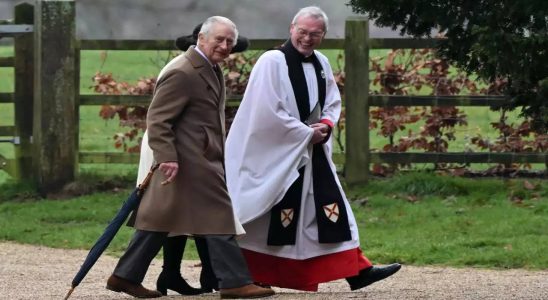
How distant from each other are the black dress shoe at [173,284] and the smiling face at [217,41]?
54.9 inches

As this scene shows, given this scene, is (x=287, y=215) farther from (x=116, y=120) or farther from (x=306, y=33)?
(x=116, y=120)

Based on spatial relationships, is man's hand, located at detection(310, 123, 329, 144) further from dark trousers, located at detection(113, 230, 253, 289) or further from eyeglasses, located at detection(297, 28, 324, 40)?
dark trousers, located at detection(113, 230, 253, 289)

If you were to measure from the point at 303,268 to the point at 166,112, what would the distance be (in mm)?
1386

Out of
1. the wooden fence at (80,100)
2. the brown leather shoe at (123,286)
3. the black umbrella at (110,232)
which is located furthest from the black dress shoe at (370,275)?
the wooden fence at (80,100)

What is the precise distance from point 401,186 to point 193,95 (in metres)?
5.31

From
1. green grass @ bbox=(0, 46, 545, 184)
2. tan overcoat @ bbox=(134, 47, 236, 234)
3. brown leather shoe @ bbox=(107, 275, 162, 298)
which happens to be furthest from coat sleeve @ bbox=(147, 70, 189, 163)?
green grass @ bbox=(0, 46, 545, 184)

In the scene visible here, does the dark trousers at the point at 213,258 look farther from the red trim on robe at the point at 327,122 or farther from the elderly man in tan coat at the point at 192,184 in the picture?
the red trim on robe at the point at 327,122

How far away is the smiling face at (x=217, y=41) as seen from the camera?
7.81 metres

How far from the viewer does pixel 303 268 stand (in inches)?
334

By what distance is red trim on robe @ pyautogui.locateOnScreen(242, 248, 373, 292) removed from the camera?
8.46 meters

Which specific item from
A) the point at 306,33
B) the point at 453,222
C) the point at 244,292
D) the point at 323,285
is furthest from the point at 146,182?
the point at 453,222

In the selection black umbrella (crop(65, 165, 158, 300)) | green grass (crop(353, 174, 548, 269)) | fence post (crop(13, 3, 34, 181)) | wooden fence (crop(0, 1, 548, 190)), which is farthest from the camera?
fence post (crop(13, 3, 34, 181))

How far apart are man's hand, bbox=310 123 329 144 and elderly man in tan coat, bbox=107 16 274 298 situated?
2.56 feet

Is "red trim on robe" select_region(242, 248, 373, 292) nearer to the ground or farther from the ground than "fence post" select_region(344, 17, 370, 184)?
nearer to the ground
